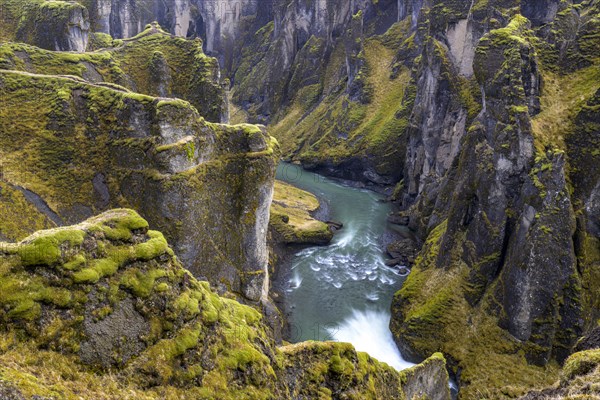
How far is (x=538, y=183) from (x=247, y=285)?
23947 mm

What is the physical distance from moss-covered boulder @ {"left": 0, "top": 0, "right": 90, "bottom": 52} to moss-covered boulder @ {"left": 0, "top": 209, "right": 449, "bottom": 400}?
40759 millimetres

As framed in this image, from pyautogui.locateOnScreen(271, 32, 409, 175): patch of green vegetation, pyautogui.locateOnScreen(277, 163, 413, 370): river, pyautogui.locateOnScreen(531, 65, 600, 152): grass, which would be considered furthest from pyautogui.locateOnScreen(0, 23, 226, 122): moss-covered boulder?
pyautogui.locateOnScreen(271, 32, 409, 175): patch of green vegetation

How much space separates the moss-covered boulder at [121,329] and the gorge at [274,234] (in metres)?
0.05

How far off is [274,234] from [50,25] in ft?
113

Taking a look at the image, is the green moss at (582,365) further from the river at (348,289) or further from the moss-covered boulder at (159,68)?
the moss-covered boulder at (159,68)

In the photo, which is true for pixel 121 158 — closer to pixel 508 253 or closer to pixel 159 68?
pixel 159 68

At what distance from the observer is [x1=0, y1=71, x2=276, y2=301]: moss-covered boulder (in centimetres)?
2823

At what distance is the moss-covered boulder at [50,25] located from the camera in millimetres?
44812

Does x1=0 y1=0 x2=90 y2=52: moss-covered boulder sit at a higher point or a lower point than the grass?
higher

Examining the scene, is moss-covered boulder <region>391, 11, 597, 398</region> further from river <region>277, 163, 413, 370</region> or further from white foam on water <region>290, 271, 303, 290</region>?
white foam on water <region>290, 271, 303, 290</region>

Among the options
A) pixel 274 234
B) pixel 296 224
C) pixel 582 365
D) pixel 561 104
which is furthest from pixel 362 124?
pixel 582 365

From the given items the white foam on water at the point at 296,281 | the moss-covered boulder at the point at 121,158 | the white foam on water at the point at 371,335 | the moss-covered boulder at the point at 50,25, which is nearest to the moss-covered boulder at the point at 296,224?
the white foam on water at the point at 296,281

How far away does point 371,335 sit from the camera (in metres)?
40.7

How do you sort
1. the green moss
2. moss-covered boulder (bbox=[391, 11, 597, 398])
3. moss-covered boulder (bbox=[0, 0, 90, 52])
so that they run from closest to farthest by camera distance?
1. the green moss
2. moss-covered boulder (bbox=[391, 11, 597, 398])
3. moss-covered boulder (bbox=[0, 0, 90, 52])
